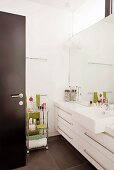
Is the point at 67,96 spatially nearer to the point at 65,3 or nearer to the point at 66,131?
the point at 66,131

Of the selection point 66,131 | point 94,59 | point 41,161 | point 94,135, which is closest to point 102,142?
point 94,135

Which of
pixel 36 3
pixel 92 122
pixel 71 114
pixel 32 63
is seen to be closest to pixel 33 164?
pixel 71 114

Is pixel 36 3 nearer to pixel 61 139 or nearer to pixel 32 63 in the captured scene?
pixel 32 63

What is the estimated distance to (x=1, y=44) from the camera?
71.4 inches

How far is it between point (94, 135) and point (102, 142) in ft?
0.49

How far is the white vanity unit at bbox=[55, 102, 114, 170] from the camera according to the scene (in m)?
1.43

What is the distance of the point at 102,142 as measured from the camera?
1.50 metres

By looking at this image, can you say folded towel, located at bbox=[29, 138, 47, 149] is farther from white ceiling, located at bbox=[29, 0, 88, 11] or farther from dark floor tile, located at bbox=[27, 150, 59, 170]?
white ceiling, located at bbox=[29, 0, 88, 11]

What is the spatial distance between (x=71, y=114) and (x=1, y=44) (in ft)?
4.47

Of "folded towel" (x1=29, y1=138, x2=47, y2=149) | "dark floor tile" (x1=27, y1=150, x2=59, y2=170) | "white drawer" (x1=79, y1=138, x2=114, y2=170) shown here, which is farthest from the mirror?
"dark floor tile" (x1=27, y1=150, x2=59, y2=170)

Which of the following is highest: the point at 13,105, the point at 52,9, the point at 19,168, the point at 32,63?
the point at 52,9

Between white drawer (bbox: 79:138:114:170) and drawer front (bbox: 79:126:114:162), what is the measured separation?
0.17ft

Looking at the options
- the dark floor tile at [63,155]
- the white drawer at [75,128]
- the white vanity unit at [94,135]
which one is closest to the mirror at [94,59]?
the white vanity unit at [94,135]

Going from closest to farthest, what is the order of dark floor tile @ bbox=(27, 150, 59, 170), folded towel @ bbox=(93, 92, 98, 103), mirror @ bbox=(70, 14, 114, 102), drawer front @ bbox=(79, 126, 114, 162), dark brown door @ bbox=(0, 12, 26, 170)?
drawer front @ bbox=(79, 126, 114, 162) < dark brown door @ bbox=(0, 12, 26, 170) < dark floor tile @ bbox=(27, 150, 59, 170) < mirror @ bbox=(70, 14, 114, 102) < folded towel @ bbox=(93, 92, 98, 103)
